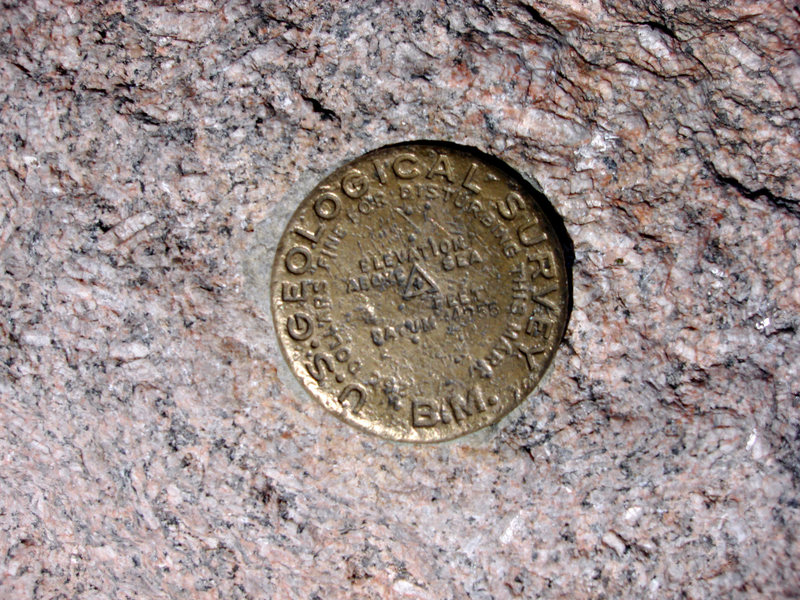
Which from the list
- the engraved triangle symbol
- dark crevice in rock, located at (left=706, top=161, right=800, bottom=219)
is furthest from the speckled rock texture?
the engraved triangle symbol

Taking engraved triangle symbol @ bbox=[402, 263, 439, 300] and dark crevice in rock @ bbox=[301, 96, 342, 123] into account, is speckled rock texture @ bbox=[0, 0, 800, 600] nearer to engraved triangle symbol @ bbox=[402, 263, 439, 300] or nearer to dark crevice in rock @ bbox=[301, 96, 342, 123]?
dark crevice in rock @ bbox=[301, 96, 342, 123]

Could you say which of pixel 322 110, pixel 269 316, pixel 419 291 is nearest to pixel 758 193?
pixel 419 291

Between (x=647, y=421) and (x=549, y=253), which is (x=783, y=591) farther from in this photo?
(x=549, y=253)

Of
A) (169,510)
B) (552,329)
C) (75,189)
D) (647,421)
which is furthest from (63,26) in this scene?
(647,421)

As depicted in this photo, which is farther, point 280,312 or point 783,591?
point 783,591

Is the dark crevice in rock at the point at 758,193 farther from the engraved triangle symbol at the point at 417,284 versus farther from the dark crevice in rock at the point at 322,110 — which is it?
the dark crevice in rock at the point at 322,110

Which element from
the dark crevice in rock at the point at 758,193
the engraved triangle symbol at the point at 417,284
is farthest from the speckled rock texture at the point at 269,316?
the engraved triangle symbol at the point at 417,284

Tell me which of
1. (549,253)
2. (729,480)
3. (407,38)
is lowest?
(729,480)
